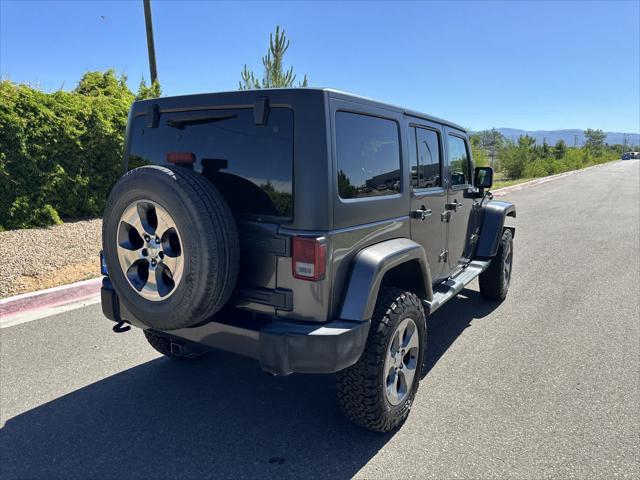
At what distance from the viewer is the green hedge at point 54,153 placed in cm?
681

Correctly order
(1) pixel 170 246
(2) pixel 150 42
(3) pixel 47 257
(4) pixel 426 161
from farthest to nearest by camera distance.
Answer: (2) pixel 150 42
(3) pixel 47 257
(4) pixel 426 161
(1) pixel 170 246

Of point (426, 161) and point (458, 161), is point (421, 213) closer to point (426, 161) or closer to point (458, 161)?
point (426, 161)

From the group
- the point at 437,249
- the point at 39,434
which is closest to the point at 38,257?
the point at 39,434

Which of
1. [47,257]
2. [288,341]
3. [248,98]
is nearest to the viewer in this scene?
[288,341]

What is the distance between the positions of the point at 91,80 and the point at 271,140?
27.8 ft

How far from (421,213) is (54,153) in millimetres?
6725

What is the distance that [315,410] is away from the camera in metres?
2.96

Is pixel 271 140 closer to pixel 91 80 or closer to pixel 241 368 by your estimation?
pixel 241 368

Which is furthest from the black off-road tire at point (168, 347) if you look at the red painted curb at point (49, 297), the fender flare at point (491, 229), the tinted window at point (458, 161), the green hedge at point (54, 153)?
the green hedge at point (54, 153)

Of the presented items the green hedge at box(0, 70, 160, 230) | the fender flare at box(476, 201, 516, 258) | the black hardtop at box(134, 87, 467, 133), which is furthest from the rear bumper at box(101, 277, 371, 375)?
the green hedge at box(0, 70, 160, 230)

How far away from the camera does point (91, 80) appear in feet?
29.6

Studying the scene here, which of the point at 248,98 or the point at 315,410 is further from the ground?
the point at 248,98

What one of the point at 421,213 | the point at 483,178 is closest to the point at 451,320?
the point at 483,178

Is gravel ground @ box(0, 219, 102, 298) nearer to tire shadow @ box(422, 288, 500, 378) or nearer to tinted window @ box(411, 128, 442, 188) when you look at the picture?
tire shadow @ box(422, 288, 500, 378)
